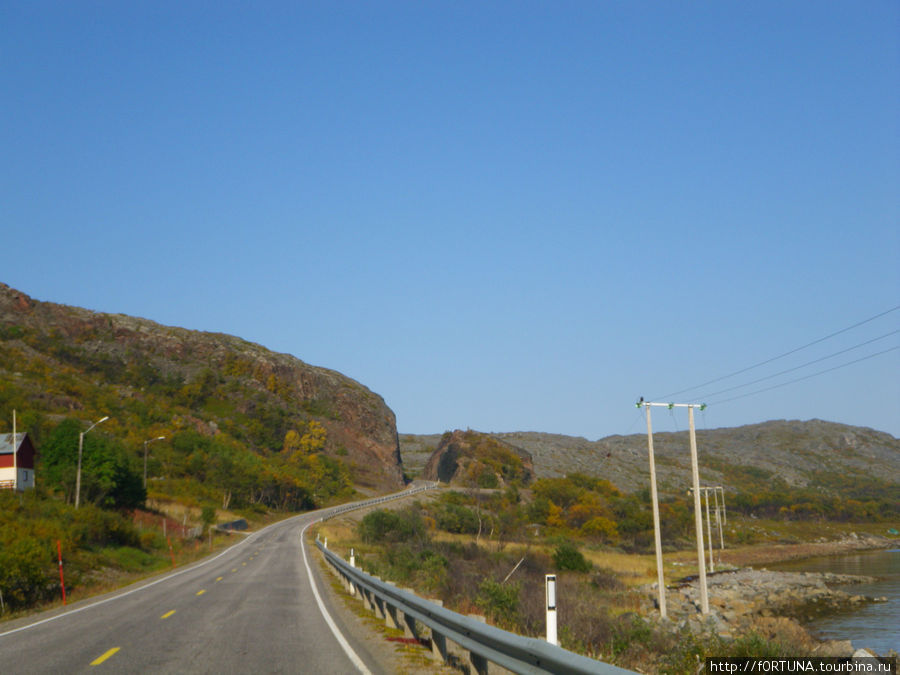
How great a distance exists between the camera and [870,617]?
125ft

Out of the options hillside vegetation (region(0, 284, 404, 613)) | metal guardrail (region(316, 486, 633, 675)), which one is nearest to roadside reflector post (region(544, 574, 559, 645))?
metal guardrail (region(316, 486, 633, 675))

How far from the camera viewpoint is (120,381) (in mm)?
145875

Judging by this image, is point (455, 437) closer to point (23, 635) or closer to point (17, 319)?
point (17, 319)

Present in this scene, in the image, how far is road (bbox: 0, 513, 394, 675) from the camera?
9.74 meters

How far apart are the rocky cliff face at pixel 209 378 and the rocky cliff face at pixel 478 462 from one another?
10901 mm

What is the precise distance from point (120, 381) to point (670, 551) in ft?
358

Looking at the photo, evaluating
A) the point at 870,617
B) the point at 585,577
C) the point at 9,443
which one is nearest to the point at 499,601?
the point at 870,617

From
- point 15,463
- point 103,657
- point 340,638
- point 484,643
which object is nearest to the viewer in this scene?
point 484,643

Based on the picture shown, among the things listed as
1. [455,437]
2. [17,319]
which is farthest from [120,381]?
[455,437]

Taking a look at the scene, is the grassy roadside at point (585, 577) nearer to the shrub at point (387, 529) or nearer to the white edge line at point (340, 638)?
the shrub at point (387, 529)

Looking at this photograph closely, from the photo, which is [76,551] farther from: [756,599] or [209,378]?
[209,378]

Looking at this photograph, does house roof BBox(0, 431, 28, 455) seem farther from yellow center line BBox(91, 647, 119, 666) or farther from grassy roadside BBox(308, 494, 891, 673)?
yellow center line BBox(91, 647, 119, 666)

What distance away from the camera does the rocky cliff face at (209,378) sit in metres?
136

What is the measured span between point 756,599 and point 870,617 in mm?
8003
